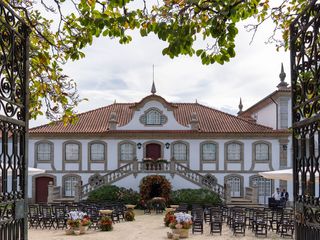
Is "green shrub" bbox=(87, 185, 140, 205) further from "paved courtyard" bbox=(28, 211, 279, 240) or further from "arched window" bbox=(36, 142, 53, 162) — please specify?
"paved courtyard" bbox=(28, 211, 279, 240)

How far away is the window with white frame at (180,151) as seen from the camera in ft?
106

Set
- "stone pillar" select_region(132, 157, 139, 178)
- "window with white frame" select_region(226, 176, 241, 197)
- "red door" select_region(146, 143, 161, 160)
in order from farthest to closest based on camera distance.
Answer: "red door" select_region(146, 143, 161, 160) < "window with white frame" select_region(226, 176, 241, 197) < "stone pillar" select_region(132, 157, 139, 178)

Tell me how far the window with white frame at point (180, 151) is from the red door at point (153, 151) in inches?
41.4

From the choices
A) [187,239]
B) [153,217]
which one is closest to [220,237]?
[187,239]

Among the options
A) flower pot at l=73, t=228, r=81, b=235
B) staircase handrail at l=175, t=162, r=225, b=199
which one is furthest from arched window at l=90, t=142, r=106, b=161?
flower pot at l=73, t=228, r=81, b=235

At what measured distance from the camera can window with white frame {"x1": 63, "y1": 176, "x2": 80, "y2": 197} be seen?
104 ft

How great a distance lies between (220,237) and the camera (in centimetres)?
1777

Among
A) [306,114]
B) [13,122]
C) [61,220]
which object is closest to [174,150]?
[61,220]

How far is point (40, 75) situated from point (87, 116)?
93.8 feet

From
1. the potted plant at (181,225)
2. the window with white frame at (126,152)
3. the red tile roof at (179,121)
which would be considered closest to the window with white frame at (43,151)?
the red tile roof at (179,121)

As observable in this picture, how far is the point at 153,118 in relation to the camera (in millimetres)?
32812

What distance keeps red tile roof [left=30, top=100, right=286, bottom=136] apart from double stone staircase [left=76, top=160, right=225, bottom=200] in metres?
2.89

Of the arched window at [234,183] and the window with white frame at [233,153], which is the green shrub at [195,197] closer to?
the arched window at [234,183]

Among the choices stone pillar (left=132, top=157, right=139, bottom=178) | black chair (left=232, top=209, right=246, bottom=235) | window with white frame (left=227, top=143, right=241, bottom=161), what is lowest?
black chair (left=232, top=209, right=246, bottom=235)
